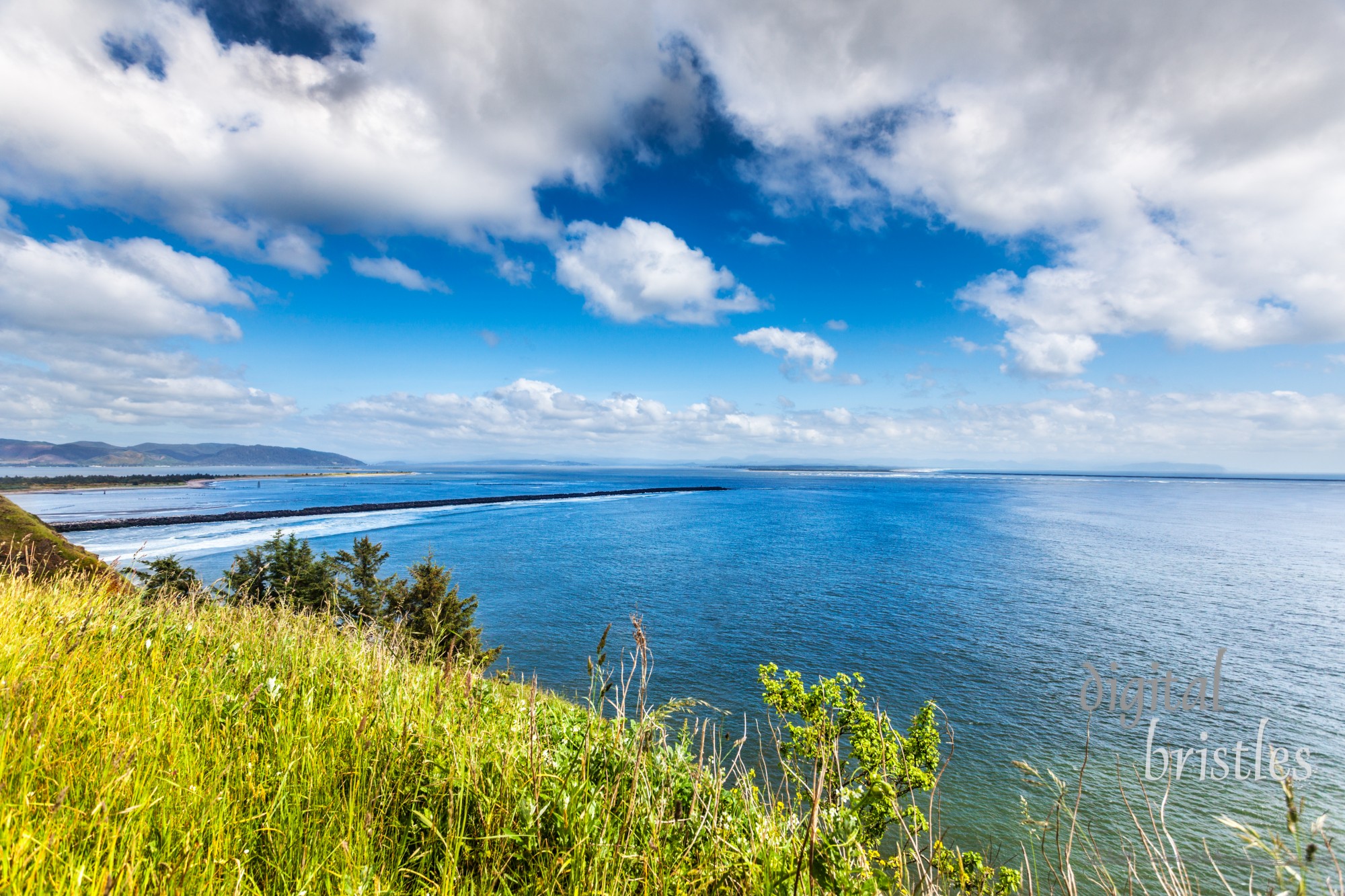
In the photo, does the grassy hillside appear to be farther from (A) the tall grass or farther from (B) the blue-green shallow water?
(A) the tall grass

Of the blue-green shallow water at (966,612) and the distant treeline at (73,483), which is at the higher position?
the blue-green shallow water at (966,612)

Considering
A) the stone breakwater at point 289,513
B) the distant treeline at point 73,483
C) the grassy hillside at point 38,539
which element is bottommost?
the distant treeline at point 73,483

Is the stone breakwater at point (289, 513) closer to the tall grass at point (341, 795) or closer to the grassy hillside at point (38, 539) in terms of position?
the grassy hillside at point (38, 539)

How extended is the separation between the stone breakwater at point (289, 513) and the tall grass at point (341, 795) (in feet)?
330

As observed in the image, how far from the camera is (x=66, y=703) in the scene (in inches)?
170

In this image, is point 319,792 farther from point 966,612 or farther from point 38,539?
point 966,612

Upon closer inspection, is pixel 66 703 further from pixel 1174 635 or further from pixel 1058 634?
pixel 1174 635

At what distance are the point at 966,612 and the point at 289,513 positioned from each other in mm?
117347

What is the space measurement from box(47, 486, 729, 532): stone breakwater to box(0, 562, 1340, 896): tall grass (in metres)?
101

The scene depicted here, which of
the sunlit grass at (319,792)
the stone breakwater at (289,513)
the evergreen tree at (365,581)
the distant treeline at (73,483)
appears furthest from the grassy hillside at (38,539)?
the distant treeline at (73,483)

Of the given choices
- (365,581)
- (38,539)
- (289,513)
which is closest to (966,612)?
(365,581)

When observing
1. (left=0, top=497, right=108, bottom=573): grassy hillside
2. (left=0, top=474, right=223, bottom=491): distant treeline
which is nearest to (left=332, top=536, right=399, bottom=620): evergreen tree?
(left=0, top=497, right=108, bottom=573): grassy hillside

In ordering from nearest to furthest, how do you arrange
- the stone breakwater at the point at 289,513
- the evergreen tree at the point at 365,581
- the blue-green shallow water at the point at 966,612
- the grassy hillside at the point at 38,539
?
the grassy hillside at the point at 38,539, the blue-green shallow water at the point at 966,612, the evergreen tree at the point at 365,581, the stone breakwater at the point at 289,513

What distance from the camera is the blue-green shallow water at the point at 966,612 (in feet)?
90.7
